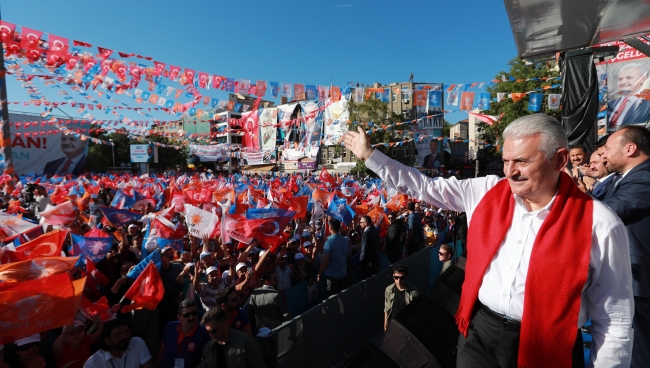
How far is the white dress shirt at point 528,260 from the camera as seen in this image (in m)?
1.57

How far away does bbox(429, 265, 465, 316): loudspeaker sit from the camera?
3947 millimetres

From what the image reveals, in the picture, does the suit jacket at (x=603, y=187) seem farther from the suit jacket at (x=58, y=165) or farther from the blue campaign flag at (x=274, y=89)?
the suit jacket at (x=58, y=165)

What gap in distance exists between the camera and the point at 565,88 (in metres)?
4.71

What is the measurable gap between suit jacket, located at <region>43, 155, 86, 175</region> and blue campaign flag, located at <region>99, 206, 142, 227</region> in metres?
36.7

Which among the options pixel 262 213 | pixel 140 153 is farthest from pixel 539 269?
pixel 140 153

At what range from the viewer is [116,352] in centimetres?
357

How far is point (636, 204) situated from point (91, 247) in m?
6.42

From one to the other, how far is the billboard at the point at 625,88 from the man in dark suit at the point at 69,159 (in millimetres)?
42847

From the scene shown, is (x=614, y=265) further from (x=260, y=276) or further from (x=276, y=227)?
(x=276, y=227)

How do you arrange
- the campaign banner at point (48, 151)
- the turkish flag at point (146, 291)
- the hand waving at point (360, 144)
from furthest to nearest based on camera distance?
the campaign banner at point (48, 151) → the turkish flag at point (146, 291) → the hand waving at point (360, 144)

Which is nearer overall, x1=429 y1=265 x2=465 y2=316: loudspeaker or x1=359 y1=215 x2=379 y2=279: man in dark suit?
x1=429 y1=265 x2=465 y2=316: loudspeaker

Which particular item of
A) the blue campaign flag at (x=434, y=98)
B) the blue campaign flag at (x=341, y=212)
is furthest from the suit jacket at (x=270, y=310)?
the blue campaign flag at (x=434, y=98)

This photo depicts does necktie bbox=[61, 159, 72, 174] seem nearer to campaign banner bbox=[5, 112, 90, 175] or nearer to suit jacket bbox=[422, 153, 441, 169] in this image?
campaign banner bbox=[5, 112, 90, 175]

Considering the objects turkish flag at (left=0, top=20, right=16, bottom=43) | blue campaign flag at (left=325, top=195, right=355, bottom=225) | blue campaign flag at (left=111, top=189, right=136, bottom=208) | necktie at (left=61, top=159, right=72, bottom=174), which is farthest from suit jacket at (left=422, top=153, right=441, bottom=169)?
turkish flag at (left=0, top=20, right=16, bottom=43)
